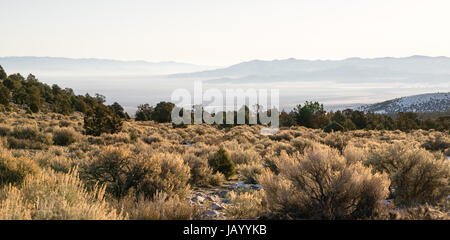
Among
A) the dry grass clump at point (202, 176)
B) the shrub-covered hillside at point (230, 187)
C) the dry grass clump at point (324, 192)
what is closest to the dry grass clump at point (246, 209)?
the shrub-covered hillside at point (230, 187)

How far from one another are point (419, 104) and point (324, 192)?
15166 cm

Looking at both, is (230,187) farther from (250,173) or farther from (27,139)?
(27,139)

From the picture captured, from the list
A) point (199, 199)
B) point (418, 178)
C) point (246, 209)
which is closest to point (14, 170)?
point (199, 199)

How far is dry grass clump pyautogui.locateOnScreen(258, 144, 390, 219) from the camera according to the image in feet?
16.4

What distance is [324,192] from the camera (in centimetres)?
529

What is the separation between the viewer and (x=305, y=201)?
201 inches

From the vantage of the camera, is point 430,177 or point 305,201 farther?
point 430,177

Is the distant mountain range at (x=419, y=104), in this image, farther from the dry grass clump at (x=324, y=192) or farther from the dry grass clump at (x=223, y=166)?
the dry grass clump at (x=324, y=192)

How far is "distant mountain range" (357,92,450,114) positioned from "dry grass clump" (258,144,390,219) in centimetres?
13366

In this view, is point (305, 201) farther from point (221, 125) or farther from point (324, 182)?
point (221, 125)

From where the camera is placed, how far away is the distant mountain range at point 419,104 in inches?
4838

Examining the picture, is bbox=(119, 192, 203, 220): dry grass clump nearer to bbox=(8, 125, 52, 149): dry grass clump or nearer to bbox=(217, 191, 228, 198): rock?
bbox=(217, 191, 228, 198): rock
